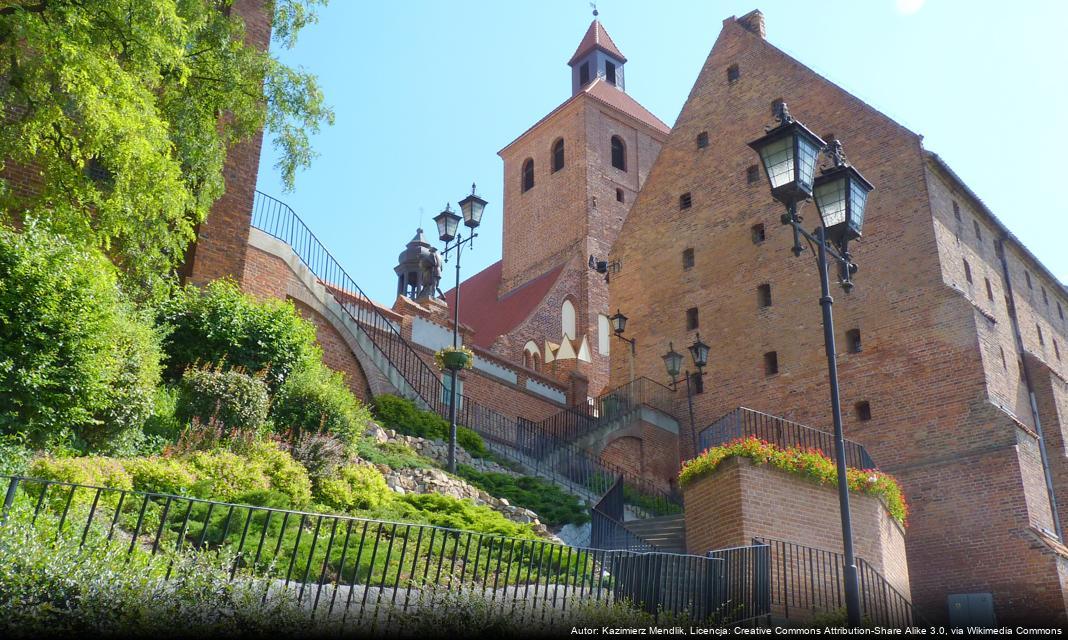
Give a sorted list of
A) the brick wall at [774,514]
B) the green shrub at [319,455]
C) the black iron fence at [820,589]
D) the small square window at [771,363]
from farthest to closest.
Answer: the small square window at [771,363] → the green shrub at [319,455] → the brick wall at [774,514] → the black iron fence at [820,589]

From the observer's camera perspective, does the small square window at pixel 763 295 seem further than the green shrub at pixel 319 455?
Yes

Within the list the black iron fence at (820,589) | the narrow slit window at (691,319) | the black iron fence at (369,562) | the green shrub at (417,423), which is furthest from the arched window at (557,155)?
the black iron fence at (369,562)

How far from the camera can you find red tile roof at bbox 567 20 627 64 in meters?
49.3

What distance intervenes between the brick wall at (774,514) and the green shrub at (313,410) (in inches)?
207

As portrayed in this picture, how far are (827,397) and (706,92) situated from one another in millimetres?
10806

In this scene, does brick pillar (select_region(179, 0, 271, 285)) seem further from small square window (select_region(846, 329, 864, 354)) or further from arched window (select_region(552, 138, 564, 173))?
arched window (select_region(552, 138, 564, 173))

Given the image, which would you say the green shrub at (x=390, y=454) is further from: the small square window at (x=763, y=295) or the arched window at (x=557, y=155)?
the arched window at (x=557, y=155)

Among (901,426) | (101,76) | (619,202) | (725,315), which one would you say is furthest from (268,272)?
(619,202)

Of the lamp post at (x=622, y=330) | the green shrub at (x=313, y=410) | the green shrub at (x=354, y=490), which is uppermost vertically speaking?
the lamp post at (x=622, y=330)

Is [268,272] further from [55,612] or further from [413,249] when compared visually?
[413,249]

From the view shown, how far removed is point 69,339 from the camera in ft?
37.5

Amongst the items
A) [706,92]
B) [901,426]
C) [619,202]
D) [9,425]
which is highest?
[619,202]

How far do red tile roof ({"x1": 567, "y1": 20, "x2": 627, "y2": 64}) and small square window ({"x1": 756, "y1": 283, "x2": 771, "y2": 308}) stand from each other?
27069 millimetres

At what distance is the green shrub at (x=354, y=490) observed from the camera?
1253 centimetres
